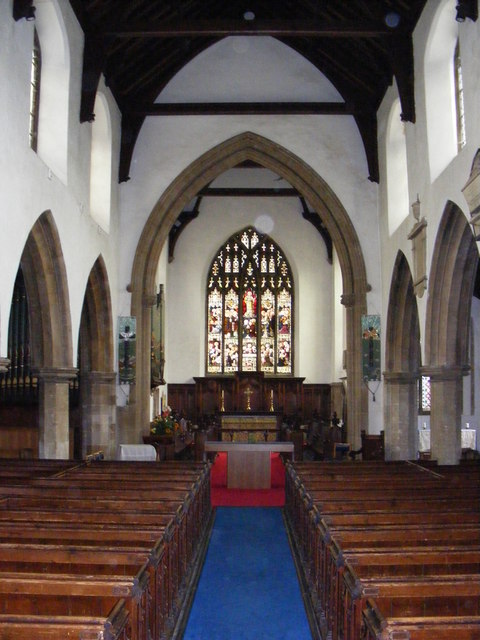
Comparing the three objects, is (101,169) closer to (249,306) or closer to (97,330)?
(97,330)

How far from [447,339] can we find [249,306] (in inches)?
481

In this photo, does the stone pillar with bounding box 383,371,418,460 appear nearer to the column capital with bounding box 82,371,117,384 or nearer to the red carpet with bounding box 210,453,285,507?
the red carpet with bounding box 210,453,285,507

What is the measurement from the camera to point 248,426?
59.7ft

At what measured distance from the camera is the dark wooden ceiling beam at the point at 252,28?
11445 millimetres

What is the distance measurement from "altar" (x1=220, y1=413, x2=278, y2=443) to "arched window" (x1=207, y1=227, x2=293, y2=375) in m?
4.04

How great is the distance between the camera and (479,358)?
1684 cm

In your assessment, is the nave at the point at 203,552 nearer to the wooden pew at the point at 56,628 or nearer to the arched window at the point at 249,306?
the wooden pew at the point at 56,628

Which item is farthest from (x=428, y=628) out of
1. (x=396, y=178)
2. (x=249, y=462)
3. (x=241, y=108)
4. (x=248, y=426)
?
(x=248, y=426)

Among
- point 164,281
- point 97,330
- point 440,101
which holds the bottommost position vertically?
point 97,330

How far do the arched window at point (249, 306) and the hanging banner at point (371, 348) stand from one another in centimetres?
747

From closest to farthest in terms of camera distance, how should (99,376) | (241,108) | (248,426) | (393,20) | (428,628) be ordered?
(428,628) < (393,20) < (99,376) < (241,108) < (248,426)

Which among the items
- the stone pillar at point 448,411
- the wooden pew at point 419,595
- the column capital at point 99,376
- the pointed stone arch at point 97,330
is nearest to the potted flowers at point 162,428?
the column capital at point 99,376

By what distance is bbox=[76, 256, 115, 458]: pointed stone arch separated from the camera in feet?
46.2

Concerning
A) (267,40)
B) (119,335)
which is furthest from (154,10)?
(119,335)
